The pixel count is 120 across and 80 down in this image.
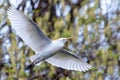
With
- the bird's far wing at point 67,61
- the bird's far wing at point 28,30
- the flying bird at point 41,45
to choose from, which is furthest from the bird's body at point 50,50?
the bird's far wing at point 67,61

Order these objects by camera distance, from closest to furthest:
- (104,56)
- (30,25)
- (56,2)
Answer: (30,25), (104,56), (56,2)

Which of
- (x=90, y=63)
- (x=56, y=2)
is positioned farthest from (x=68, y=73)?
(x=56, y=2)

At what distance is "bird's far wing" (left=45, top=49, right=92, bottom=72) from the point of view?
17.5 ft

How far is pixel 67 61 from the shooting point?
5.38 metres

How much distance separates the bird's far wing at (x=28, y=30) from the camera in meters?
4.97

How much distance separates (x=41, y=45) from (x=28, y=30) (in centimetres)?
15

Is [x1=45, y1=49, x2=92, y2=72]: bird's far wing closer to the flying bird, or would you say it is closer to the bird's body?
the flying bird

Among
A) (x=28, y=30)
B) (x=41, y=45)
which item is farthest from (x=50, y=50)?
(x=28, y=30)

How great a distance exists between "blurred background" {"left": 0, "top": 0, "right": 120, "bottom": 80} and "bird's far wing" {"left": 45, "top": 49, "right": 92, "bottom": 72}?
0.82 feet

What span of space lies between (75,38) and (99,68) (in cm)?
32

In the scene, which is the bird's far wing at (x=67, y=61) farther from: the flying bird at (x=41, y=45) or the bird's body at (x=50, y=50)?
the bird's body at (x=50, y=50)

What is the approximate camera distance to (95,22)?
579 cm

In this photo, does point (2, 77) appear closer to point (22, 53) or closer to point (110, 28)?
point (22, 53)

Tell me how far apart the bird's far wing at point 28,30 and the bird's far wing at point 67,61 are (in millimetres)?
271
